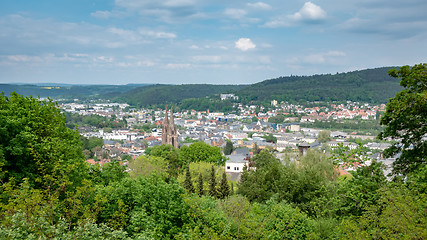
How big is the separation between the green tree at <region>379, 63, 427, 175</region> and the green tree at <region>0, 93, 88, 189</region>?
9.99 metres

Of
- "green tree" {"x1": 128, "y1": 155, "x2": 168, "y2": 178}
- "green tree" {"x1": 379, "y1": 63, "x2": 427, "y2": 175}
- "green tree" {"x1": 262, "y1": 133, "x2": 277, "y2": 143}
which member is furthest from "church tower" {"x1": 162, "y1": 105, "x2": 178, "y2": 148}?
"green tree" {"x1": 262, "y1": 133, "x2": 277, "y2": 143}

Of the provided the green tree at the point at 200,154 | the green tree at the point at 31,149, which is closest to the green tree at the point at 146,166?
the green tree at the point at 200,154

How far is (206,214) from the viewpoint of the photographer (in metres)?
10.4

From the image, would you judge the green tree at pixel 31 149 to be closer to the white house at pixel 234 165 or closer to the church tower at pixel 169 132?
the white house at pixel 234 165

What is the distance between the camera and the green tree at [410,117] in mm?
10617

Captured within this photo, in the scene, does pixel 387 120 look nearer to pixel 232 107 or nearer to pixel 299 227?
pixel 299 227

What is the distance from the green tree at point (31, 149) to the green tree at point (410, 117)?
9.99m

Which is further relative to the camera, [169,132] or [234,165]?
[169,132]

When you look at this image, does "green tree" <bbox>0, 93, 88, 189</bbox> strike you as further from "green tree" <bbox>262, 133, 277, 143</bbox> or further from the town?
"green tree" <bbox>262, 133, 277, 143</bbox>

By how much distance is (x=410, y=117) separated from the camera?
10.9 meters

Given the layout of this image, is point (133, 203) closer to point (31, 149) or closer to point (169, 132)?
point (31, 149)

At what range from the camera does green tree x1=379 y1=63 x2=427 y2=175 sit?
10.6m

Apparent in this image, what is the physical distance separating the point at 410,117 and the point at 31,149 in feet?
38.4

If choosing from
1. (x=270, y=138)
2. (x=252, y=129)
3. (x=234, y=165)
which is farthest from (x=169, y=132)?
(x=252, y=129)
